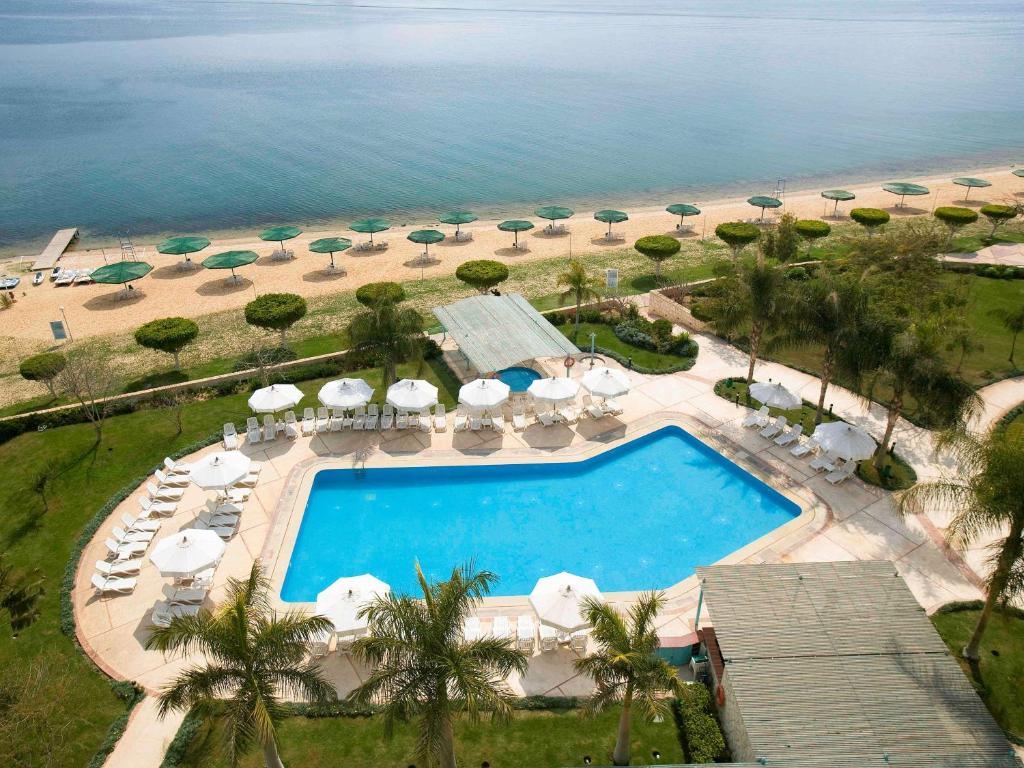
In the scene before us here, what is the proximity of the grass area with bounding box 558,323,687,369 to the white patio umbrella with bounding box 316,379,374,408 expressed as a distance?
11.0 m

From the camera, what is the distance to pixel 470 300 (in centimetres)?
3328

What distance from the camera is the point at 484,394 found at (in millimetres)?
25875

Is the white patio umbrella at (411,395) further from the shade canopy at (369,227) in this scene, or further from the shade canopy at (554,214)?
the shade canopy at (554,214)

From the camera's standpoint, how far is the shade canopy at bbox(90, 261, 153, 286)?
4131cm

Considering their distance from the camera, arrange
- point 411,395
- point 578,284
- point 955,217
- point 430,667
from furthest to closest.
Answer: point 955,217
point 578,284
point 411,395
point 430,667

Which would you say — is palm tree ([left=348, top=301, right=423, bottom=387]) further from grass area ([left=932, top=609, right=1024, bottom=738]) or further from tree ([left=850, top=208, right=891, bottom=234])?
tree ([left=850, top=208, right=891, bottom=234])

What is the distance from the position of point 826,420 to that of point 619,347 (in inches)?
387

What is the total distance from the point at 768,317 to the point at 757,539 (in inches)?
343

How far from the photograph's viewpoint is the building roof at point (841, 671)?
13.0 m

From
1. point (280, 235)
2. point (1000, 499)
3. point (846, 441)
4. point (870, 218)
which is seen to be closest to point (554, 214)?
point (280, 235)

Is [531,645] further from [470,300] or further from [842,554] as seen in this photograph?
[470,300]

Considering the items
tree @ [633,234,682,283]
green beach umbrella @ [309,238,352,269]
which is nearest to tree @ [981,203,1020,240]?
tree @ [633,234,682,283]

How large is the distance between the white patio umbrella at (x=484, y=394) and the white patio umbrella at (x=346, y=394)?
3.66m

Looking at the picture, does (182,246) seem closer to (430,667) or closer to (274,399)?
(274,399)
